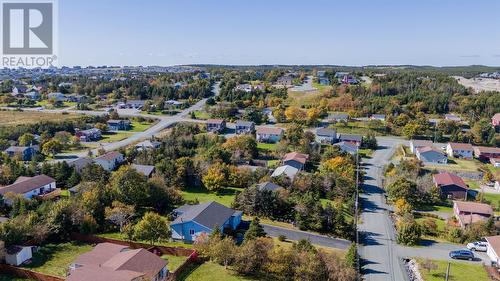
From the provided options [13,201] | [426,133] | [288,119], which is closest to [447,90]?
[426,133]

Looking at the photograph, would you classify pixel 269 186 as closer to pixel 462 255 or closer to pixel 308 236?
pixel 308 236

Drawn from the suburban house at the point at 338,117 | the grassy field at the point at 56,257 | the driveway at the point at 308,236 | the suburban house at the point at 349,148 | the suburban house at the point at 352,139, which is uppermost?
the suburban house at the point at 338,117

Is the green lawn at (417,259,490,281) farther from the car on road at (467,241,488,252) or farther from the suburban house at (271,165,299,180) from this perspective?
the suburban house at (271,165,299,180)

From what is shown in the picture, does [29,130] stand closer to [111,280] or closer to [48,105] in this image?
[48,105]

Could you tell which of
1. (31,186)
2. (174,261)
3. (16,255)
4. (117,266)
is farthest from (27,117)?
(117,266)

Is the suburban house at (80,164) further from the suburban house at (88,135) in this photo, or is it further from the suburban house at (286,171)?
the suburban house at (88,135)

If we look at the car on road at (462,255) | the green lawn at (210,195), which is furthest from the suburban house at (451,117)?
the car on road at (462,255)

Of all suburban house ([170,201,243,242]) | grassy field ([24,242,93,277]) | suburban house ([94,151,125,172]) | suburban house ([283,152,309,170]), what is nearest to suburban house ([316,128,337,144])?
suburban house ([283,152,309,170])
